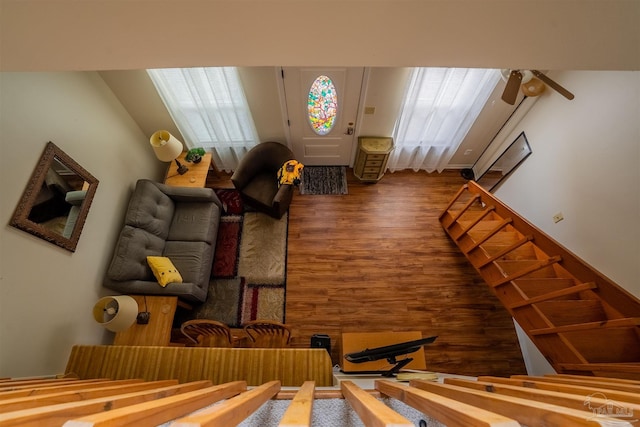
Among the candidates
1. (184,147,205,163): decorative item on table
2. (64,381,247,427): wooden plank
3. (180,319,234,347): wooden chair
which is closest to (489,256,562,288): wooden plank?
(64,381,247,427): wooden plank

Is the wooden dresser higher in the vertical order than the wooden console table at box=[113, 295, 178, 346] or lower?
higher

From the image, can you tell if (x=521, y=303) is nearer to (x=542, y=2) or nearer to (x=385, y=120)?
(x=542, y=2)

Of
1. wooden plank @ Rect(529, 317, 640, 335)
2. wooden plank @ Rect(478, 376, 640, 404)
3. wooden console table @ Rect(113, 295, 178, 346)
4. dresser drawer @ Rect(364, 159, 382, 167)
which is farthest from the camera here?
dresser drawer @ Rect(364, 159, 382, 167)

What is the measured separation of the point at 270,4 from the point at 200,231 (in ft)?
8.22

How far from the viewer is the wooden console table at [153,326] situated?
85.2 inches

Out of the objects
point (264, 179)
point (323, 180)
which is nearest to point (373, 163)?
point (323, 180)

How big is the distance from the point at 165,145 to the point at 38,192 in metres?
1.14

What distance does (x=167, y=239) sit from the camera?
285 centimetres

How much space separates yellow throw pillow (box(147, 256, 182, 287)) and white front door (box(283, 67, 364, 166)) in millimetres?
2158

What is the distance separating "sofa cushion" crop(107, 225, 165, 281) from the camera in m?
2.35

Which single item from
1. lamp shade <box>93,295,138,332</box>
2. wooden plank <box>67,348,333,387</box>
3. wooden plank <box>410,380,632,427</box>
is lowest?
wooden plank <box>67,348,333,387</box>

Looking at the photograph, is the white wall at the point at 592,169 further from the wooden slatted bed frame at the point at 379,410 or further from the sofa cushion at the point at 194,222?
the sofa cushion at the point at 194,222

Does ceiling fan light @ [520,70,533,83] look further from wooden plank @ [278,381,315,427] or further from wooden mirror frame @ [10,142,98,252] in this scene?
wooden mirror frame @ [10,142,98,252]

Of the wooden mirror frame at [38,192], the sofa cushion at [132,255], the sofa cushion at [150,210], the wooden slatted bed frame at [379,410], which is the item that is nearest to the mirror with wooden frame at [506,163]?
the wooden slatted bed frame at [379,410]
